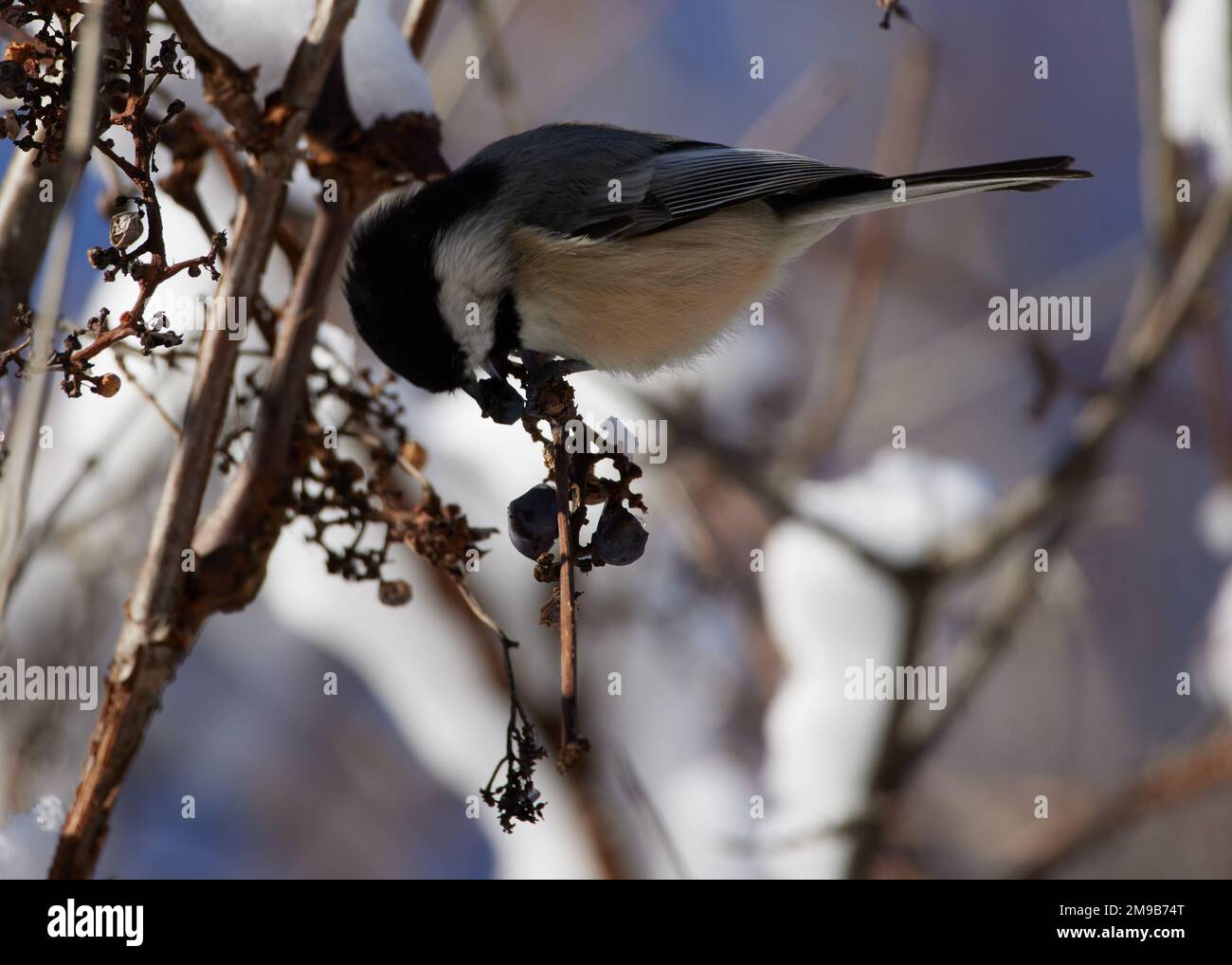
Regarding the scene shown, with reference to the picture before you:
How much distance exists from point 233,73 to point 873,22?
4289 mm

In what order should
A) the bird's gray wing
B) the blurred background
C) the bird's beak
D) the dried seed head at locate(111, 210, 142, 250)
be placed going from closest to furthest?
the dried seed head at locate(111, 210, 142, 250), the bird's beak, the bird's gray wing, the blurred background

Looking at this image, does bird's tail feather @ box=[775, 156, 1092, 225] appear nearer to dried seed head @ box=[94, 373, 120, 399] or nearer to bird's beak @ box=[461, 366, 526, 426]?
bird's beak @ box=[461, 366, 526, 426]

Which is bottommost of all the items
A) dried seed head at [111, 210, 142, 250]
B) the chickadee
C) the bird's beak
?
dried seed head at [111, 210, 142, 250]

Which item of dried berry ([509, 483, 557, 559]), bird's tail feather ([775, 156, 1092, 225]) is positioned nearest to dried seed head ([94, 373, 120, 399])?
dried berry ([509, 483, 557, 559])

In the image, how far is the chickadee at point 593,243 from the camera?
4.87 feet

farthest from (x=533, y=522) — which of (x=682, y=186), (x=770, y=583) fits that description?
(x=770, y=583)

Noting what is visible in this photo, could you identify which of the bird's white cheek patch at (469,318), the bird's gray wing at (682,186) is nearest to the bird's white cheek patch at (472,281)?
the bird's white cheek patch at (469,318)

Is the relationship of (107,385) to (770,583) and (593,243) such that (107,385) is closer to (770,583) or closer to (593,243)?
(593,243)

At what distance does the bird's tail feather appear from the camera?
1.53 metres

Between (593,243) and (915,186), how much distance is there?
1.69 feet

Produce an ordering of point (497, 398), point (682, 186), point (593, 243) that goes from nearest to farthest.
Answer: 1. point (497, 398)
2. point (593, 243)
3. point (682, 186)

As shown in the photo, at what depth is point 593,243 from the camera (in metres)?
1.68

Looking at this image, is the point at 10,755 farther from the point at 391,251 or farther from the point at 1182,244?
the point at 1182,244
